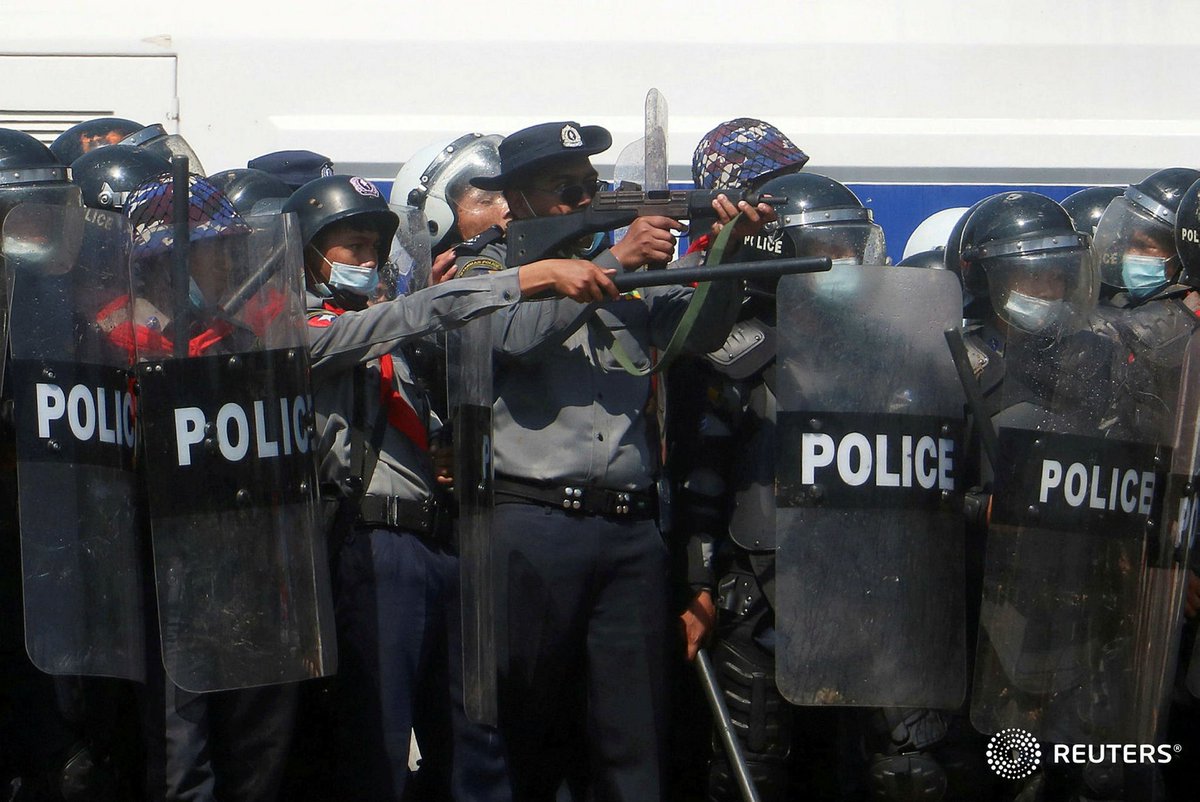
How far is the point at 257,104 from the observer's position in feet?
20.0

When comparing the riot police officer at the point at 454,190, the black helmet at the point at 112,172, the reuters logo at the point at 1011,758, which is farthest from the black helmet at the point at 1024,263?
the black helmet at the point at 112,172

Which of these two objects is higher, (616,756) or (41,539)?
(41,539)

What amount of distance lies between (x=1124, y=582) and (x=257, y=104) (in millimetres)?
3848

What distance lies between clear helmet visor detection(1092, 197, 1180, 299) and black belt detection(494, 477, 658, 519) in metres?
1.63

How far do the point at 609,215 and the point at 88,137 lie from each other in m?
2.60

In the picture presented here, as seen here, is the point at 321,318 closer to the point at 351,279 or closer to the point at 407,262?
the point at 351,279

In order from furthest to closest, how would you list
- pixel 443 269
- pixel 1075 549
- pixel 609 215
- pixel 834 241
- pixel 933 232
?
pixel 933 232 → pixel 443 269 → pixel 834 241 → pixel 609 215 → pixel 1075 549

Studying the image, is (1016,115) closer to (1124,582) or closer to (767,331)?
(767,331)

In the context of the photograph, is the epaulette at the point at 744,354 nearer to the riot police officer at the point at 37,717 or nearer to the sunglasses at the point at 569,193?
the sunglasses at the point at 569,193

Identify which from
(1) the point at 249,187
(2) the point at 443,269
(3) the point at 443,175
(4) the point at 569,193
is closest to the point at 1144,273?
(4) the point at 569,193

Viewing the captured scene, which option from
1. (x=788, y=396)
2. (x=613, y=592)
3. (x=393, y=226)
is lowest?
(x=613, y=592)

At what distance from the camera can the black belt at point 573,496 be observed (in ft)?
12.5

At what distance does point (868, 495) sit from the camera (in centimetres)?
→ 354

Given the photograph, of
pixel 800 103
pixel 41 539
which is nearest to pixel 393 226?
pixel 41 539
